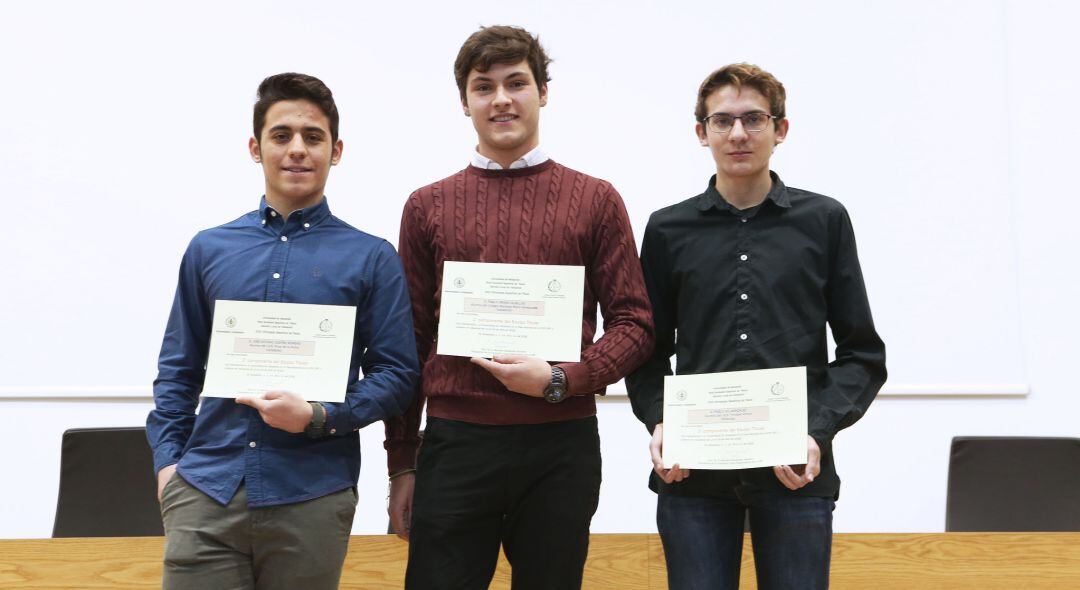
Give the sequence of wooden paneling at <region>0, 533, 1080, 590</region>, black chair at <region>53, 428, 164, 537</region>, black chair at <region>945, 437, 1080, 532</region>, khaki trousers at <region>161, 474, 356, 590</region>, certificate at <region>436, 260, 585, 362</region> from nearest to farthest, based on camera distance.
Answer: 1. khaki trousers at <region>161, 474, 356, 590</region>
2. certificate at <region>436, 260, 585, 362</region>
3. wooden paneling at <region>0, 533, 1080, 590</region>
4. black chair at <region>53, 428, 164, 537</region>
5. black chair at <region>945, 437, 1080, 532</region>

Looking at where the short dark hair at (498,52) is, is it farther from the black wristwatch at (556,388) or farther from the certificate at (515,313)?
the black wristwatch at (556,388)

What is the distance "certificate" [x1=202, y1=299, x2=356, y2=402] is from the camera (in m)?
1.83

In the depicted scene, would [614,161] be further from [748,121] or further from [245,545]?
[245,545]

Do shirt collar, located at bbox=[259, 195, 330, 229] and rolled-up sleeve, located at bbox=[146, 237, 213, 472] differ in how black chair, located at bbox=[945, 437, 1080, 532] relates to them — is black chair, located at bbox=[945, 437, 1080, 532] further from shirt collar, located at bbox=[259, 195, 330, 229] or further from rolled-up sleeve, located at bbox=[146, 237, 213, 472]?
rolled-up sleeve, located at bbox=[146, 237, 213, 472]

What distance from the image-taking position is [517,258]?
196 cm

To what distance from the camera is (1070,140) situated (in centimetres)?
390

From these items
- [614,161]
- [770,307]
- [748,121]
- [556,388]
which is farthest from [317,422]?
[614,161]

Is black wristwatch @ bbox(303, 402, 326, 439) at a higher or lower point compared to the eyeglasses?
lower

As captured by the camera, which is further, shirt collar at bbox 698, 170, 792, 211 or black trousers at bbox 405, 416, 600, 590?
shirt collar at bbox 698, 170, 792, 211

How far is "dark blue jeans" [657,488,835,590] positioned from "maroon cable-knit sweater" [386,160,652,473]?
12.5 inches

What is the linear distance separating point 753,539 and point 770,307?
1.59ft

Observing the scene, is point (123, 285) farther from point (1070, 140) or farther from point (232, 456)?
point (1070, 140)

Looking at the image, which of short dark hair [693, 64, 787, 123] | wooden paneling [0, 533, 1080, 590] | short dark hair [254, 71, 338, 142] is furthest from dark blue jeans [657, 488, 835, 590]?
short dark hair [254, 71, 338, 142]

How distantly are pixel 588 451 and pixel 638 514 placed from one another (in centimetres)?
213
